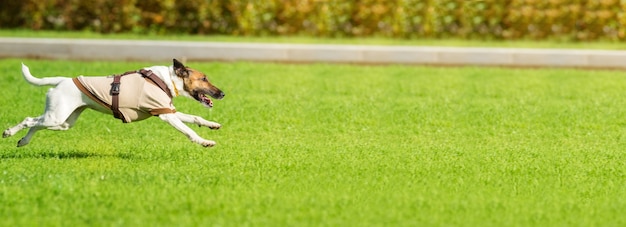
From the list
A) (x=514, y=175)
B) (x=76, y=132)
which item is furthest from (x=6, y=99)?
(x=514, y=175)

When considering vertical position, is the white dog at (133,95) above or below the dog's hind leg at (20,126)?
above

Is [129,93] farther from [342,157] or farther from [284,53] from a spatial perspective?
[284,53]

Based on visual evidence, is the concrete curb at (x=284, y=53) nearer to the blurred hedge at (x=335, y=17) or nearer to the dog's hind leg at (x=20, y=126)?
the blurred hedge at (x=335, y=17)

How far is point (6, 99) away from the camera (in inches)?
493

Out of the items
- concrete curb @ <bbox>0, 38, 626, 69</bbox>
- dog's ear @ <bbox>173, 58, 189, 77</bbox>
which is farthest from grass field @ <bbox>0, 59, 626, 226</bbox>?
concrete curb @ <bbox>0, 38, 626, 69</bbox>

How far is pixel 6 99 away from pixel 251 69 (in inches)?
145

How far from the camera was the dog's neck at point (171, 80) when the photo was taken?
29.0 feet

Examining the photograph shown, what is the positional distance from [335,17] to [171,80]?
993 cm

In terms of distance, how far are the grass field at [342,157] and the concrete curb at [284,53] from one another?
0.99m

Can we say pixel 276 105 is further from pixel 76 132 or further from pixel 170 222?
pixel 170 222

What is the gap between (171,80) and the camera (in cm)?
884

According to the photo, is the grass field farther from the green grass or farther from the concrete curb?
the green grass

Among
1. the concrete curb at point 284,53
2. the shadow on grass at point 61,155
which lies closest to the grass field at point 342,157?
the shadow on grass at point 61,155

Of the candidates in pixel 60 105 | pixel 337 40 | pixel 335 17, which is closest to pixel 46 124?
pixel 60 105
